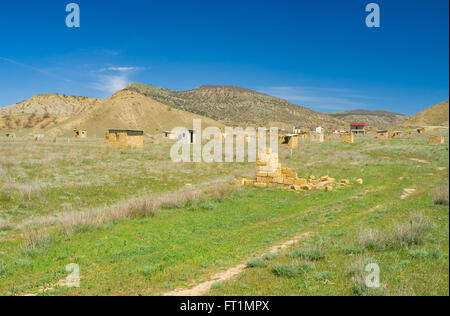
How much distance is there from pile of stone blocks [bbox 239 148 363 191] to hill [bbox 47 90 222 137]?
73.4 meters

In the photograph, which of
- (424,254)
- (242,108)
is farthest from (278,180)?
(242,108)

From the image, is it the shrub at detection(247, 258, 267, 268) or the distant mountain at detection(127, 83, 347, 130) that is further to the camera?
the distant mountain at detection(127, 83, 347, 130)

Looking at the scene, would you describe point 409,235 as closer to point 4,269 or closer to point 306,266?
point 306,266

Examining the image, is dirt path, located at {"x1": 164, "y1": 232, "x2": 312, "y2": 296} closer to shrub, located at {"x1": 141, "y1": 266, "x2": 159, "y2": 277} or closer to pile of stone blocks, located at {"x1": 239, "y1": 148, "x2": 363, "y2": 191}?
shrub, located at {"x1": 141, "y1": 266, "x2": 159, "y2": 277}

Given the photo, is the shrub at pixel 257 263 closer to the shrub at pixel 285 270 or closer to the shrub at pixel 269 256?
the shrub at pixel 269 256

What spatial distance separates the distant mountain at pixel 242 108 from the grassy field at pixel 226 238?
10180cm

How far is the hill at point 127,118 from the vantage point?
8481 cm

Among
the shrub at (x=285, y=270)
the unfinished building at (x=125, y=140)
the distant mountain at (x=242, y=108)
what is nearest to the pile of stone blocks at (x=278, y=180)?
the shrub at (x=285, y=270)

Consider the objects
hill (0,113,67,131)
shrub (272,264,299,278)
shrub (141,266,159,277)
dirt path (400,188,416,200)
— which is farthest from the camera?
hill (0,113,67,131)

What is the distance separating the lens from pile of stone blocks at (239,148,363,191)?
17.2 m

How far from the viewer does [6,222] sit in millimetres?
10539

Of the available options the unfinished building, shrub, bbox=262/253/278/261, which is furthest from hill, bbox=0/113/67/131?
shrub, bbox=262/253/278/261

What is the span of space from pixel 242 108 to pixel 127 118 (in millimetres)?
62641
